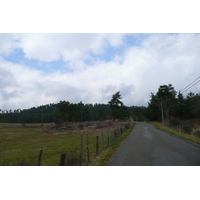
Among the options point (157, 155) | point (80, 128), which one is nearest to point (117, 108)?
point (80, 128)

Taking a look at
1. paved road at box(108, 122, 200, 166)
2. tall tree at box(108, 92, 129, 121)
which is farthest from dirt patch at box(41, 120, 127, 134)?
paved road at box(108, 122, 200, 166)

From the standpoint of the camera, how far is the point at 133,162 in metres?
7.07

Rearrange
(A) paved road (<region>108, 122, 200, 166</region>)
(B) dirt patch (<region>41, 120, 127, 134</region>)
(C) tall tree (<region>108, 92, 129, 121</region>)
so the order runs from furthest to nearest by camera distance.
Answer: (C) tall tree (<region>108, 92, 129, 121</region>) → (B) dirt patch (<region>41, 120, 127, 134</region>) → (A) paved road (<region>108, 122, 200, 166</region>)

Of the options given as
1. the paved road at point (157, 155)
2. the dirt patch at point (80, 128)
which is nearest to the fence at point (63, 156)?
the paved road at point (157, 155)

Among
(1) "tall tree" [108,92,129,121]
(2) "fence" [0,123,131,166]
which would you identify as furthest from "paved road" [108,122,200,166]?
(1) "tall tree" [108,92,129,121]

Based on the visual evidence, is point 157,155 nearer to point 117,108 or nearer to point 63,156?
point 63,156

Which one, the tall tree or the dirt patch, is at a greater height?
the tall tree

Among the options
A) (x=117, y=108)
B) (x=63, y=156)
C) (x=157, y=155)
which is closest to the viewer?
(x=63, y=156)

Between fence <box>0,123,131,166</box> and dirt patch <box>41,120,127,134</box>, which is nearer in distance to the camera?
fence <box>0,123,131,166</box>

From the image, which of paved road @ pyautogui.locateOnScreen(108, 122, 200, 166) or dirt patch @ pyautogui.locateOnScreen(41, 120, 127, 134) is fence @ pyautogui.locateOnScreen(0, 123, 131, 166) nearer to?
paved road @ pyautogui.locateOnScreen(108, 122, 200, 166)

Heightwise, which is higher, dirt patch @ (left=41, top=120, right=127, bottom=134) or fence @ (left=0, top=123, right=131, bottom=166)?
fence @ (left=0, top=123, right=131, bottom=166)

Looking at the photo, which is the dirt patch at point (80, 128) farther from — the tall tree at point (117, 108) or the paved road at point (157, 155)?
the paved road at point (157, 155)

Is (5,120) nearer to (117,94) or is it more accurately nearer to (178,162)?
(117,94)

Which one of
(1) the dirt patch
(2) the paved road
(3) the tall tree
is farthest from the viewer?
(3) the tall tree
